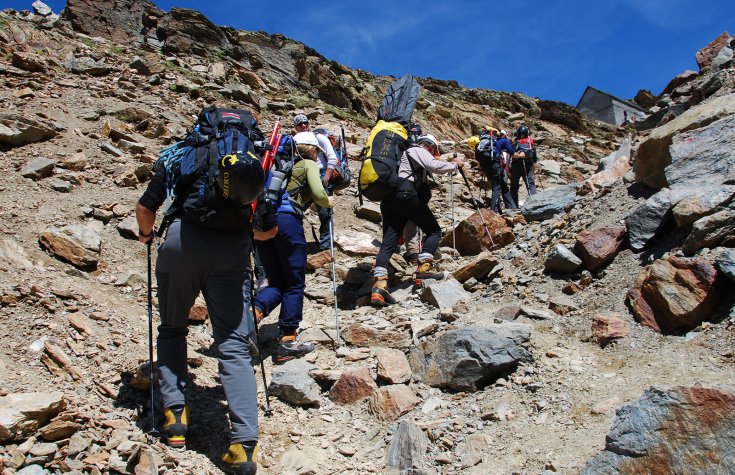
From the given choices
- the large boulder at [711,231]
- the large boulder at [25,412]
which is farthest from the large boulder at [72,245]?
the large boulder at [711,231]

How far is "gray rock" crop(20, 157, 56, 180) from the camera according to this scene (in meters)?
7.92

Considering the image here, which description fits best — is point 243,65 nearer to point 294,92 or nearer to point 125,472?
point 294,92

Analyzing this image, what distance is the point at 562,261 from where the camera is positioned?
6.40 m

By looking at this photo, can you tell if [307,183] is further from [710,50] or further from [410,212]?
[710,50]

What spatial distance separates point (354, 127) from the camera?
17453 mm

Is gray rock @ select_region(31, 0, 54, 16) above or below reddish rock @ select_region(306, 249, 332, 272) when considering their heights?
above

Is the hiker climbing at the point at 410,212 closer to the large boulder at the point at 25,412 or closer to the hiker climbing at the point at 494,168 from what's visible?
the large boulder at the point at 25,412

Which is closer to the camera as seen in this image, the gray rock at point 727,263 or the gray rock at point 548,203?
the gray rock at point 727,263

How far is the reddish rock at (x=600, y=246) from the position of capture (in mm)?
6113

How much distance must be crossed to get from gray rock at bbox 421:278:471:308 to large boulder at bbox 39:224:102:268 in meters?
3.64

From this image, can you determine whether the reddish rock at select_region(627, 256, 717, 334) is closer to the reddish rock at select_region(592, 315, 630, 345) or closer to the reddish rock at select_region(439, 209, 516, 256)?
the reddish rock at select_region(592, 315, 630, 345)

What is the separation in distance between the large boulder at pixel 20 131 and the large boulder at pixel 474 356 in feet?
24.1


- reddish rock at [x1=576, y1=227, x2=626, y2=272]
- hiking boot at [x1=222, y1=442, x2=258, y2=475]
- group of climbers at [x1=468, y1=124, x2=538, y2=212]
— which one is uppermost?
group of climbers at [x1=468, y1=124, x2=538, y2=212]

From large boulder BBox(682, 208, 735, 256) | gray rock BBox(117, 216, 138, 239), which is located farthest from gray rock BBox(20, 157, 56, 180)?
large boulder BBox(682, 208, 735, 256)
